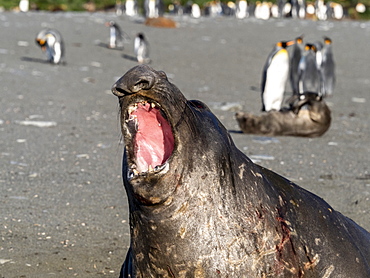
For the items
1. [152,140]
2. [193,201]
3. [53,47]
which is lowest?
[53,47]

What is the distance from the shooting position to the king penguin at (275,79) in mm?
11781

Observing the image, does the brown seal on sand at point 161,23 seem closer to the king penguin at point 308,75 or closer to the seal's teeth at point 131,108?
the king penguin at point 308,75

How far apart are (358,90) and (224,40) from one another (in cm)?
712

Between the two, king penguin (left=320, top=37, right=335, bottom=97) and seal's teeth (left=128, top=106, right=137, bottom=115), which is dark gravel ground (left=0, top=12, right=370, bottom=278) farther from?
seal's teeth (left=128, top=106, right=137, bottom=115)

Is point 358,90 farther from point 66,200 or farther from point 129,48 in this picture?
point 66,200

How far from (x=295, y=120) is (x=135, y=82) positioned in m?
6.59

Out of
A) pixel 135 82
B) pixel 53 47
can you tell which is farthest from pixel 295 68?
pixel 135 82

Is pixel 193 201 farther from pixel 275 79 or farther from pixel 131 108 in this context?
pixel 275 79

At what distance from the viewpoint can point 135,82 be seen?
227 cm

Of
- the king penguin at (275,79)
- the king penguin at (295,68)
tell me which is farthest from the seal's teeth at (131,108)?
the king penguin at (295,68)

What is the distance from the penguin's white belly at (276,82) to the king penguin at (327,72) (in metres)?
1.02

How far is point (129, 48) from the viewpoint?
758 inches

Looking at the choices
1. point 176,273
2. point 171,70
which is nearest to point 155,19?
point 171,70

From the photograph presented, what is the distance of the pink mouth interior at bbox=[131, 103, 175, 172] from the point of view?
240 cm
